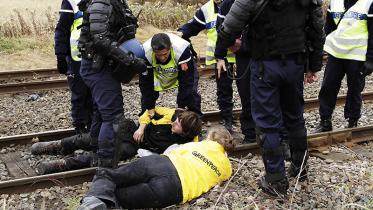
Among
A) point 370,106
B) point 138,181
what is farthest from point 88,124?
point 370,106

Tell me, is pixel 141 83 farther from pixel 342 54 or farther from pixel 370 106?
pixel 370 106

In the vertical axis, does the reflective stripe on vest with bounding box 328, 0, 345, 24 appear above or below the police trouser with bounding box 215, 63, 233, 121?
above

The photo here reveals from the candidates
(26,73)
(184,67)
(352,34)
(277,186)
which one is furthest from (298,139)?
(26,73)

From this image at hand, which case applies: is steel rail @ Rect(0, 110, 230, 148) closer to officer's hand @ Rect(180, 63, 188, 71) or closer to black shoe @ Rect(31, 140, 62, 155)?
black shoe @ Rect(31, 140, 62, 155)

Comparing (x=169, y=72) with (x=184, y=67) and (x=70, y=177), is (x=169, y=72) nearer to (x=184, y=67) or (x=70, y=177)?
(x=184, y=67)

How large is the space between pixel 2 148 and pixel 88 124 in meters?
1.15

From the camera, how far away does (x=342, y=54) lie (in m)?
6.77

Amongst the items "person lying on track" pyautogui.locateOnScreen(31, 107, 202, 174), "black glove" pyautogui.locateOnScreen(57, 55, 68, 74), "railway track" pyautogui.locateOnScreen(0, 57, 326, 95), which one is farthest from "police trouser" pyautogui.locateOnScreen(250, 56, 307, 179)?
"railway track" pyautogui.locateOnScreen(0, 57, 326, 95)

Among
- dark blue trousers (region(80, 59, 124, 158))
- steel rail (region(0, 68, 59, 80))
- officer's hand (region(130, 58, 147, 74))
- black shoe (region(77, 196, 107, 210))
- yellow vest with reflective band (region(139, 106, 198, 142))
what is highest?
officer's hand (region(130, 58, 147, 74))

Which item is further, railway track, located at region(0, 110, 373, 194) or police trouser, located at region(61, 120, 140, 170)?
police trouser, located at region(61, 120, 140, 170)

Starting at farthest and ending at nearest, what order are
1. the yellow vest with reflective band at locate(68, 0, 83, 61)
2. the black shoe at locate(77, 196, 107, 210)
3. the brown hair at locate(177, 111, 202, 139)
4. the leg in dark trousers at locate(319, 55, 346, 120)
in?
the leg in dark trousers at locate(319, 55, 346, 120) < the yellow vest with reflective band at locate(68, 0, 83, 61) < the brown hair at locate(177, 111, 202, 139) < the black shoe at locate(77, 196, 107, 210)

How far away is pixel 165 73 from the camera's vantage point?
20.1 ft

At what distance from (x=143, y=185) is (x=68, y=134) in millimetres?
2832

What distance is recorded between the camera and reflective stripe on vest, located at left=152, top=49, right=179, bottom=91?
6043 mm
